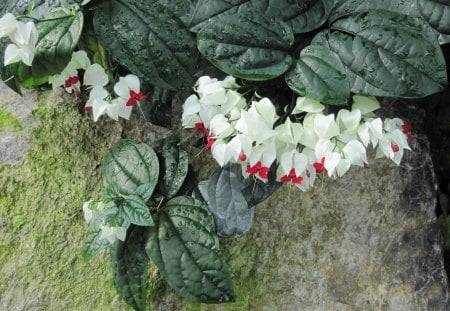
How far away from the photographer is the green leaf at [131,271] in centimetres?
131

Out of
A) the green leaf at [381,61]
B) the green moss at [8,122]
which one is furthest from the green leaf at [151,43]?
the green moss at [8,122]

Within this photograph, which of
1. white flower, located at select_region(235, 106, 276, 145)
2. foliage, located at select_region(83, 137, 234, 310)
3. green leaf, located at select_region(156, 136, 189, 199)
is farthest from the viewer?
green leaf, located at select_region(156, 136, 189, 199)

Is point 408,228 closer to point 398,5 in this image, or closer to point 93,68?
point 398,5

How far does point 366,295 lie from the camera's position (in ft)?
4.79

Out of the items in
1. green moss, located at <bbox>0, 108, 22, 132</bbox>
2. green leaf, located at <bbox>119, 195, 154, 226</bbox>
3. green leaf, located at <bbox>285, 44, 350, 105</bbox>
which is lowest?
green moss, located at <bbox>0, 108, 22, 132</bbox>

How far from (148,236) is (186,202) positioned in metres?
0.11

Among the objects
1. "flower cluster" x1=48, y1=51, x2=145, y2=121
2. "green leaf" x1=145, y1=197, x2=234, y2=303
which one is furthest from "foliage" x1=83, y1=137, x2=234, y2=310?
"flower cluster" x1=48, y1=51, x2=145, y2=121

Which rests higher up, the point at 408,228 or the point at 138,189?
the point at 138,189

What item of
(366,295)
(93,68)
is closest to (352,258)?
(366,295)

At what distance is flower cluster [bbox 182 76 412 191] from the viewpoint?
1.15m

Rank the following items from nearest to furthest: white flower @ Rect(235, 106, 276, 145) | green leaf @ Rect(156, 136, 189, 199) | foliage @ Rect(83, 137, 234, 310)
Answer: white flower @ Rect(235, 106, 276, 145)
foliage @ Rect(83, 137, 234, 310)
green leaf @ Rect(156, 136, 189, 199)

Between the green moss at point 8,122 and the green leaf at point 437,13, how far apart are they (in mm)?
978

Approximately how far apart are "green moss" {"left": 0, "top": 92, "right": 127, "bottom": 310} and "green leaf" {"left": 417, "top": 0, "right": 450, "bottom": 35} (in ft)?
2.61

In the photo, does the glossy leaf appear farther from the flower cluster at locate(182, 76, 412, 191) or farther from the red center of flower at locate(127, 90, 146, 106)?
the red center of flower at locate(127, 90, 146, 106)
